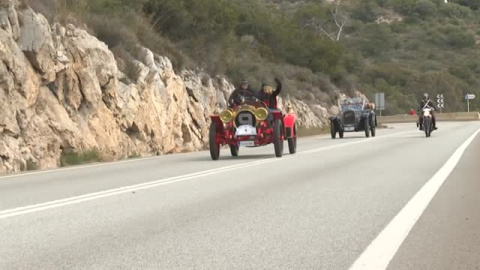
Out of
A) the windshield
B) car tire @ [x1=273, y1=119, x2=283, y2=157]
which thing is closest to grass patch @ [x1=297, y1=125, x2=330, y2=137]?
the windshield

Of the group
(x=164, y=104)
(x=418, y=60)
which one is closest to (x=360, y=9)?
(x=418, y=60)

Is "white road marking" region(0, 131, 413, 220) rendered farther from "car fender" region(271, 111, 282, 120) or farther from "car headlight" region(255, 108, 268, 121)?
"car fender" region(271, 111, 282, 120)

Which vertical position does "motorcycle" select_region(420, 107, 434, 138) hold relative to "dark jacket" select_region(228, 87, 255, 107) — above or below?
below

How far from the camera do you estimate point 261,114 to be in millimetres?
18125

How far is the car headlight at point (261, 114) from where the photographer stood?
18094 millimetres

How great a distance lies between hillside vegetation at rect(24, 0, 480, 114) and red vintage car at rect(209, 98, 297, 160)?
7468 mm

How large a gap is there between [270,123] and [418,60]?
96.6 meters

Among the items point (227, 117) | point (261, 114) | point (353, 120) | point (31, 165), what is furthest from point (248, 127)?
point (353, 120)

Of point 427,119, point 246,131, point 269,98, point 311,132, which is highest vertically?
point 269,98

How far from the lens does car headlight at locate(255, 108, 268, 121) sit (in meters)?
18.1

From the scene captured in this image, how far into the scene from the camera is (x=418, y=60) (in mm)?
110125

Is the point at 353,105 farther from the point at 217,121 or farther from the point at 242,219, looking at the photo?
the point at 242,219

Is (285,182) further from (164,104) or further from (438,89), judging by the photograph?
(438,89)

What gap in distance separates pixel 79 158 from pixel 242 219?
12.1 meters
